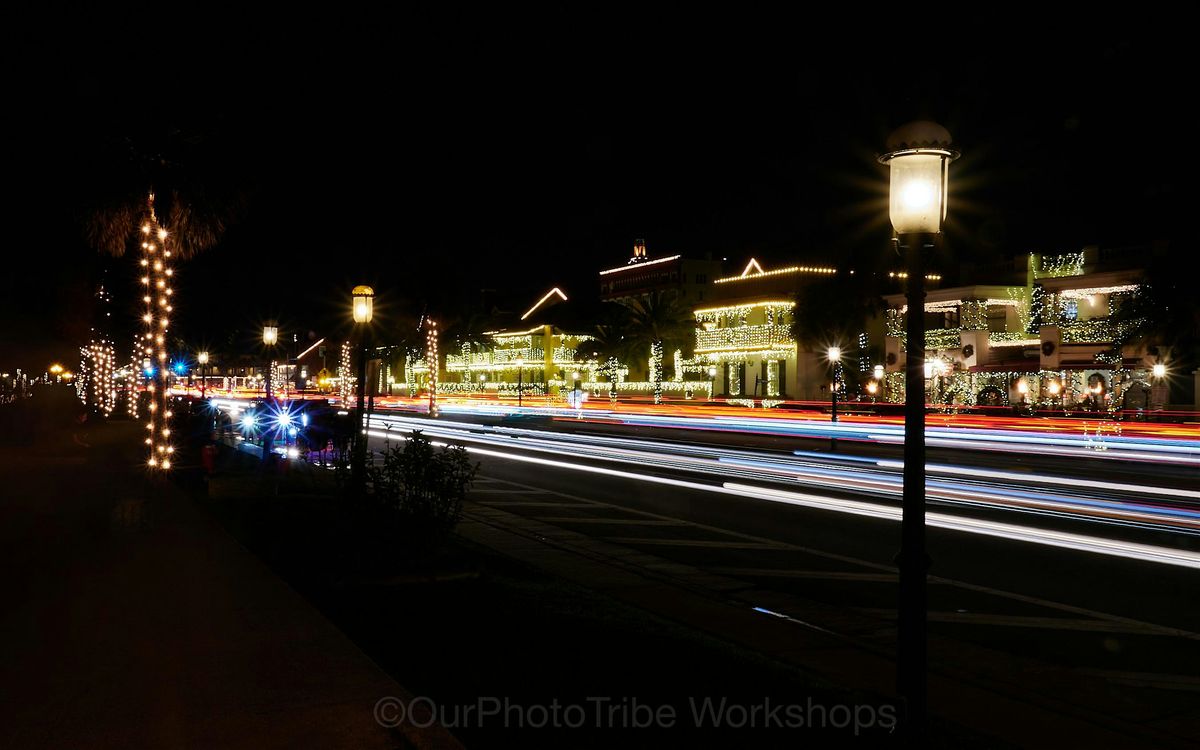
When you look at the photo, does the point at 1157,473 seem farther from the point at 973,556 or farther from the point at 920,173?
the point at 920,173

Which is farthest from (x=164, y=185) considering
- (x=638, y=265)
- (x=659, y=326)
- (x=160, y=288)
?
(x=638, y=265)

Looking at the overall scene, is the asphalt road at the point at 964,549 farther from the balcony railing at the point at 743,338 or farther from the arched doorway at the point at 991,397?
the balcony railing at the point at 743,338

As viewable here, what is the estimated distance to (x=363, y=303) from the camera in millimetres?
16953

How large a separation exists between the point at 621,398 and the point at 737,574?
191ft

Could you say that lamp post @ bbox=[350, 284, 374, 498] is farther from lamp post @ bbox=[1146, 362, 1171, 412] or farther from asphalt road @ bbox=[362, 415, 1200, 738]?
lamp post @ bbox=[1146, 362, 1171, 412]

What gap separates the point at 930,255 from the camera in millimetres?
6078

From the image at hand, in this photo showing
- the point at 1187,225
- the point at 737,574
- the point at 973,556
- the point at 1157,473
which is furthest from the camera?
the point at 1187,225

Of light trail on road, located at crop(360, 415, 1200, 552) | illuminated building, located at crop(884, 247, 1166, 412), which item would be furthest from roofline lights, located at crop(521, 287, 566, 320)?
light trail on road, located at crop(360, 415, 1200, 552)

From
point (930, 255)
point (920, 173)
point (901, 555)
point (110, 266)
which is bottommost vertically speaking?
point (901, 555)

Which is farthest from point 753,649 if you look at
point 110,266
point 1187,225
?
point 110,266

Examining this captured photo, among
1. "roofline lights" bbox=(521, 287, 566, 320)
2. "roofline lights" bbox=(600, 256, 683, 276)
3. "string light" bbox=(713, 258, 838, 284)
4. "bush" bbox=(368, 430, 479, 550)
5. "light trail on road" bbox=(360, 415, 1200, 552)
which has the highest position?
"roofline lights" bbox=(600, 256, 683, 276)

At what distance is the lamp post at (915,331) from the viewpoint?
224 inches

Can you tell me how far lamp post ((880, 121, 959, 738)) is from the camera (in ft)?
18.7

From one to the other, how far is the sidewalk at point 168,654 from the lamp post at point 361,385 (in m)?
1.27
